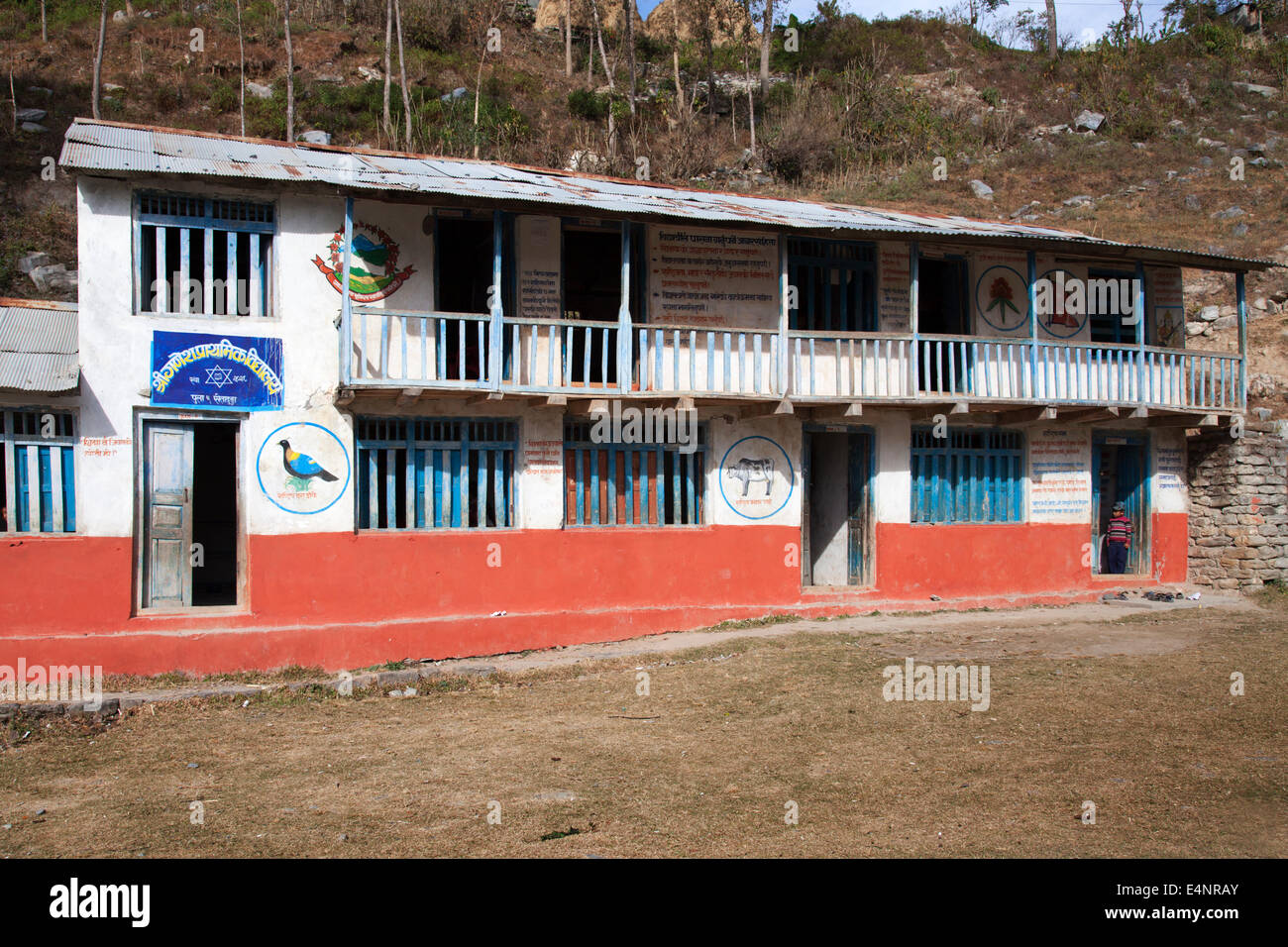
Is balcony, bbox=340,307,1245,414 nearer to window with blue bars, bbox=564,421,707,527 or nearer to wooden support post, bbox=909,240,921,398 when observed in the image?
wooden support post, bbox=909,240,921,398

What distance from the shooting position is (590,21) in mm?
37312

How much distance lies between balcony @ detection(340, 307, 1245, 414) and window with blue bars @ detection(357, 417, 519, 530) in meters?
0.73

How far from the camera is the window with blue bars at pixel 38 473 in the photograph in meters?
9.95

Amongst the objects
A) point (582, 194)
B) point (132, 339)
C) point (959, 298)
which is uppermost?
point (582, 194)

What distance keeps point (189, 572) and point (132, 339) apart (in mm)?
2616

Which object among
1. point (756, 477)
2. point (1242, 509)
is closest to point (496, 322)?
point (756, 477)

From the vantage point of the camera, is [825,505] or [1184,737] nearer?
[1184,737]

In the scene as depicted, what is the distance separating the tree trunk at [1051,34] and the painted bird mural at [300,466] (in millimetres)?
33841

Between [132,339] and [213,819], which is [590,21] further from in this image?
[213,819]

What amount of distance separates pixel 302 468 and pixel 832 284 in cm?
745

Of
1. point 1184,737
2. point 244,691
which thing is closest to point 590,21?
point 244,691

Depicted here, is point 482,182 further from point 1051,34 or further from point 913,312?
point 1051,34

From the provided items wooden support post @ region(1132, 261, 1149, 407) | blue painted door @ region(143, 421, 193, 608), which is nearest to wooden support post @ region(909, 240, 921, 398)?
wooden support post @ region(1132, 261, 1149, 407)
